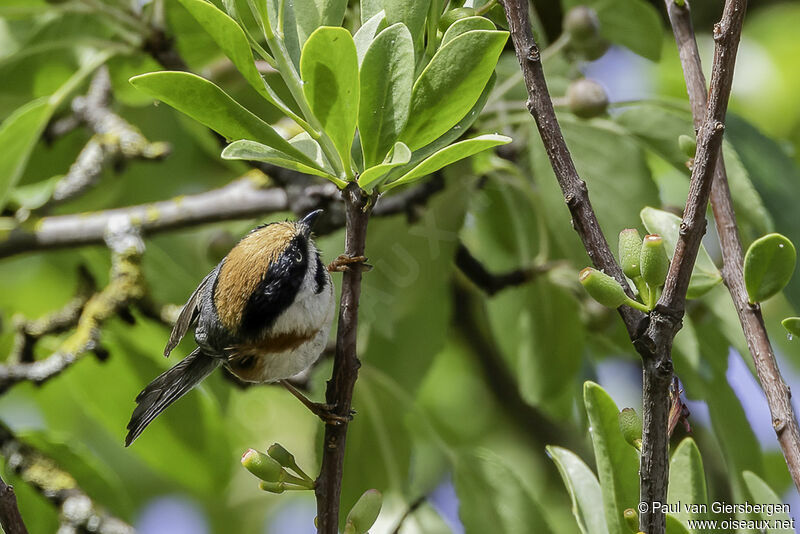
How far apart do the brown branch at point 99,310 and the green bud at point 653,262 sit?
1.40m

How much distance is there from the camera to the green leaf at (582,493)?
43.4 inches

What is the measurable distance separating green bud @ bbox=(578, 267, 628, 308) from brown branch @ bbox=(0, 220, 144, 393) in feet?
4.56

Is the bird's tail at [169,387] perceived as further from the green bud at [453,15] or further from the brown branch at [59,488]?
the green bud at [453,15]

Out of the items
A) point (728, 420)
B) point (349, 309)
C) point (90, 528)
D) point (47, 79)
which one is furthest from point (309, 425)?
point (349, 309)

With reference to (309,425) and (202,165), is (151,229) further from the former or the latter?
(309,425)

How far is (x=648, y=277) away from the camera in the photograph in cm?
80

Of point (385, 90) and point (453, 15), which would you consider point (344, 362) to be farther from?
point (453, 15)

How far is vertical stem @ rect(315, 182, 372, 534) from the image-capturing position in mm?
902

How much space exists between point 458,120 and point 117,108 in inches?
68.1

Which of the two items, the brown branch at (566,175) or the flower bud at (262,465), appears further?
the flower bud at (262,465)

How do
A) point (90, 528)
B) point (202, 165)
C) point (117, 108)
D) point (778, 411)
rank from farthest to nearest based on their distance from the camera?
point (202, 165) → point (117, 108) → point (90, 528) → point (778, 411)

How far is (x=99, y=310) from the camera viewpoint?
1939 mm

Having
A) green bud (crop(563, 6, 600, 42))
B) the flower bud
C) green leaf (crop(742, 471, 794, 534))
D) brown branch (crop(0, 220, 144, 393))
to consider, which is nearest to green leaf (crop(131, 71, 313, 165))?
the flower bud

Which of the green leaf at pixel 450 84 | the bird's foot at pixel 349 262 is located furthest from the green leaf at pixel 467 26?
the bird's foot at pixel 349 262
